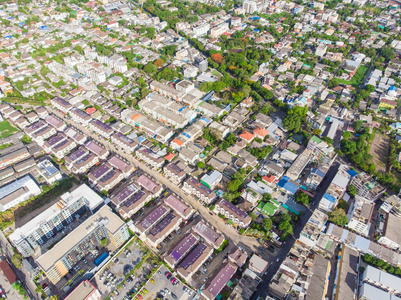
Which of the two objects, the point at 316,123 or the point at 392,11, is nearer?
the point at 316,123

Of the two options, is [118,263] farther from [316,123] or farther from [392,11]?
[392,11]

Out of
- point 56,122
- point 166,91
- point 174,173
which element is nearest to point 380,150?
point 174,173

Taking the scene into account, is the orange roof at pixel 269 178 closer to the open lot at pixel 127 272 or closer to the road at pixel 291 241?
the road at pixel 291 241

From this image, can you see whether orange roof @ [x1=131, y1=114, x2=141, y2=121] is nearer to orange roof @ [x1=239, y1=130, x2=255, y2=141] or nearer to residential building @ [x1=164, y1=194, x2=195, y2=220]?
residential building @ [x1=164, y1=194, x2=195, y2=220]

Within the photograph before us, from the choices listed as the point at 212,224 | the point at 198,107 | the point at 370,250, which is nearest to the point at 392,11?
the point at 198,107

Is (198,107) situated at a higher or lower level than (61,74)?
higher

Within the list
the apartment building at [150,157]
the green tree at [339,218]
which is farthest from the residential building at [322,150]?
the apartment building at [150,157]

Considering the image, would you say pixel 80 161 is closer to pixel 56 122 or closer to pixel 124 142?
pixel 124 142
